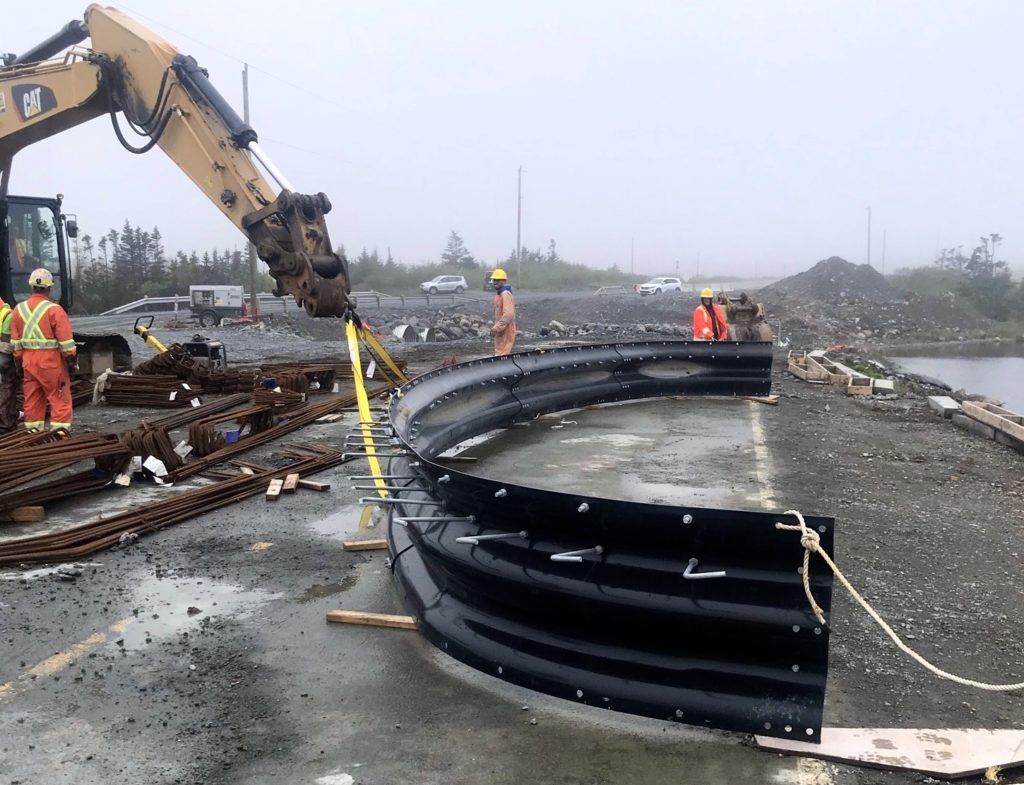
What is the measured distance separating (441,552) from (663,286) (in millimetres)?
51487

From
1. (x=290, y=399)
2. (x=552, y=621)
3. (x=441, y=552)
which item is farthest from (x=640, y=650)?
(x=290, y=399)

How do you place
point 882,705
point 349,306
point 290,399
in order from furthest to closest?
point 290,399 → point 349,306 → point 882,705

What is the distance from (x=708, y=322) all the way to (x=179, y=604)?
11069mm

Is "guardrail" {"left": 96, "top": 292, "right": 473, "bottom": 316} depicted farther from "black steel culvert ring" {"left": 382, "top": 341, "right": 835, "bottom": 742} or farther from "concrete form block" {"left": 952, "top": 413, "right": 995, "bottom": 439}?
"black steel culvert ring" {"left": 382, "top": 341, "right": 835, "bottom": 742}

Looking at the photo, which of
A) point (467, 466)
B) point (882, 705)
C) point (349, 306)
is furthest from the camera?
point (349, 306)

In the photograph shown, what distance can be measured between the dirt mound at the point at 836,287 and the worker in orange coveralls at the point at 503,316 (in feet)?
94.3

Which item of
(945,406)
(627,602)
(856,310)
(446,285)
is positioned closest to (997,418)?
(945,406)

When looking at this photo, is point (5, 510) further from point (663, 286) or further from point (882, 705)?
point (663, 286)

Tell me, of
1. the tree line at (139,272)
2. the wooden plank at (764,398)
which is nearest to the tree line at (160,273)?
the tree line at (139,272)

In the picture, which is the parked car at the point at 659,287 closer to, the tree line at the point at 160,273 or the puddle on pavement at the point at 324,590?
the tree line at the point at 160,273

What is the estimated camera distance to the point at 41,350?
885 cm

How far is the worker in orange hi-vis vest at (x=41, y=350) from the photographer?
8844 mm

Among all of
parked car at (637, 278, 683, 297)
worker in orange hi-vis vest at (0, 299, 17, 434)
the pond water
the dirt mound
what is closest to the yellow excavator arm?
worker in orange hi-vis vest at (0, 299, 17, 434)

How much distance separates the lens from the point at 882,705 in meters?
3.83
